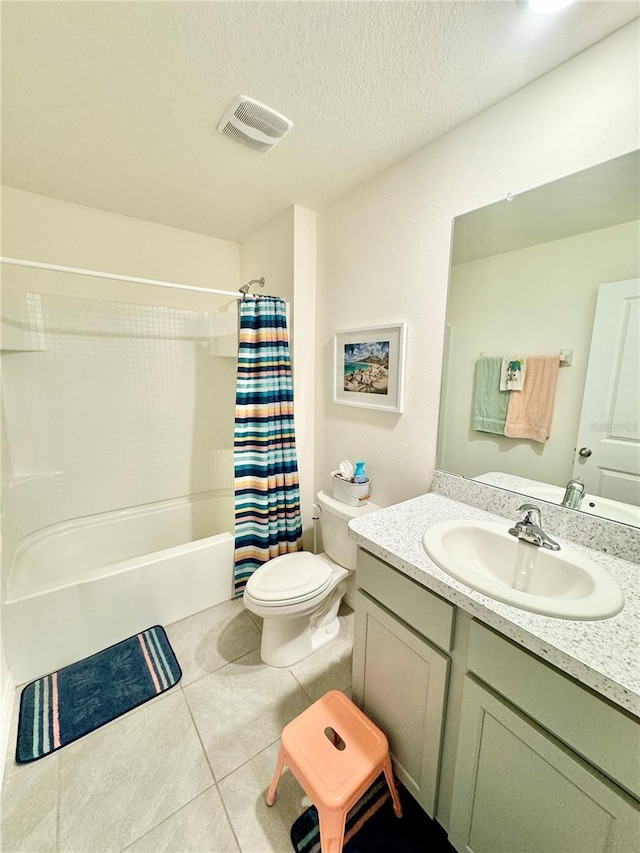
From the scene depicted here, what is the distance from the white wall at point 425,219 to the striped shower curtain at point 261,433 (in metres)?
0.26

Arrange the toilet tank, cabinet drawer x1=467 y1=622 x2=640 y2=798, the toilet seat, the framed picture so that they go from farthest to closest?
the toilet tank < the framed picture < the toilet seat < cabinet drawer x1=467 y1=622 x2=640 y2=798

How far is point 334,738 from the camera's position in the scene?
103 centimetres

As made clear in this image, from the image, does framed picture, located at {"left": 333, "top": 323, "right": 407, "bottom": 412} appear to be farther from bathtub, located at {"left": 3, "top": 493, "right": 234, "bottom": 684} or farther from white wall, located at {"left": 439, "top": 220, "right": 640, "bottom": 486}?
bathtub, located at {"left": 3, "top": 493, "right": 234, "bottom": 684}

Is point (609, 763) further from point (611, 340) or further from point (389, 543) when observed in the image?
point (611, 340)

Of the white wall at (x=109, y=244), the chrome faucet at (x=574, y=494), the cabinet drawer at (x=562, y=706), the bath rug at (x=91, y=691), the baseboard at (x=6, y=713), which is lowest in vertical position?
the bath rug at (x=91, y=691)

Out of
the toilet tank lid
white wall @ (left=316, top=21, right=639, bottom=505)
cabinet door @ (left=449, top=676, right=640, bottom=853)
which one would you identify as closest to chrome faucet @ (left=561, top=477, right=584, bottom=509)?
white wall @ (left=316, top=21, right=639, bottom=505)

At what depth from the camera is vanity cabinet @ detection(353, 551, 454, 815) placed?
864 millimetres

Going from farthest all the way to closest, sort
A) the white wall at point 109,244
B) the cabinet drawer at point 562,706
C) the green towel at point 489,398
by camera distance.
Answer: the white wall at point 109,244
the green towel at point 489,398
the cabinet drawer at point 562,706

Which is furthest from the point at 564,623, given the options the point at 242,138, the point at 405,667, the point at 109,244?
the point at 109,244

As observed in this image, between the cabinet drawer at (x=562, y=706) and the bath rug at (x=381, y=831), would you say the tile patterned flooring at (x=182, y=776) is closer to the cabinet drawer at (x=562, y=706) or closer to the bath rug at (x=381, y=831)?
the bath rug at (x=381, y=831)

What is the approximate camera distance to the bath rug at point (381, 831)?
94 cm

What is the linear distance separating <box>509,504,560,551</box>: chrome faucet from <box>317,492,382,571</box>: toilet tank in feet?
2.38

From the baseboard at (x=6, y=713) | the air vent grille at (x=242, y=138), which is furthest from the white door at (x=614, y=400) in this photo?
the baseboard at (x=6, y=713)

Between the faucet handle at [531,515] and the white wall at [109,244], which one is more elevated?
the white wall at [109,244]
